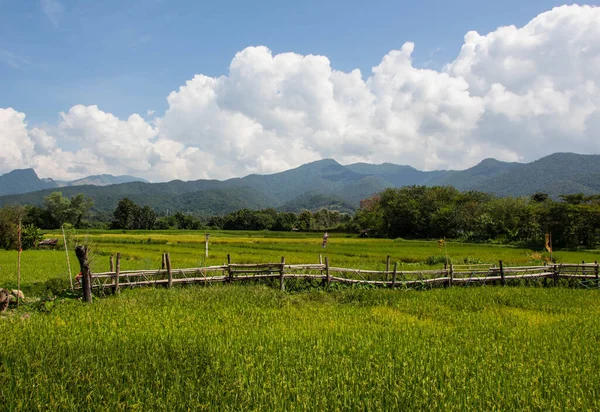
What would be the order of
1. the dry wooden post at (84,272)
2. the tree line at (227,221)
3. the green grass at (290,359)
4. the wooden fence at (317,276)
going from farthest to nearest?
1. the tree line at (227,221)
2. the wooden fence at (317,276)
3. the dry wooden post at (84,272)
4. the green grass at (290,359)

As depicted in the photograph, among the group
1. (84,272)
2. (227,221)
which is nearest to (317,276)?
(84,272)

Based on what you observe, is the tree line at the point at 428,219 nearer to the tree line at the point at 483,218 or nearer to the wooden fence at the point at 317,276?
the tree line at the point at 483,218

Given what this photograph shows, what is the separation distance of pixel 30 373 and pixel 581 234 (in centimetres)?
5460

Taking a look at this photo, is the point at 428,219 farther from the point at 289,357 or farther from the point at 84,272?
the point at 289,357

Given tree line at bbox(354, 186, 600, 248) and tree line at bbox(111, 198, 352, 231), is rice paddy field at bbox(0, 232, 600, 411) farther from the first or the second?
tree line at bbox(111, 198, 352, 231)

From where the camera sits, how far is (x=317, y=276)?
15984mm

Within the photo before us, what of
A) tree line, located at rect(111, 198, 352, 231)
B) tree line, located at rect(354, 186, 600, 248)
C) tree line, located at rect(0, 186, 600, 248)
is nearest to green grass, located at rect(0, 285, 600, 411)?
tree line, located at rect(0, 186, 600, 248)

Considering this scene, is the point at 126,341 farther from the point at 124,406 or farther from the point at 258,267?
the point at 258,267

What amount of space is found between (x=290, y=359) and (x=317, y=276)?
9727 mm

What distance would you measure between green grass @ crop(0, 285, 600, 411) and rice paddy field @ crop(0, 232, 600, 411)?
25 mm

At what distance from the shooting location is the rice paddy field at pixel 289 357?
4879 mm

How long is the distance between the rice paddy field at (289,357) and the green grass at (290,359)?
0.08ft

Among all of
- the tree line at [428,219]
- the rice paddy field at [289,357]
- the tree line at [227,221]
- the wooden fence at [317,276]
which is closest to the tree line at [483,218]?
the tree line at [428,219]

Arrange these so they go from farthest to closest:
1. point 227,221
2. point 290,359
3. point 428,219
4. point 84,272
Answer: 1. point 227,221
2. point 428,219
3. point 84,272
4. point 290,359
